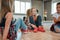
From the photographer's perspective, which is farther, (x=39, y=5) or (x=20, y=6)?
(x=39, y=5)

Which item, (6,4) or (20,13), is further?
(20,13)

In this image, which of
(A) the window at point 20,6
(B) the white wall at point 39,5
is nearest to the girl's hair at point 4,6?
(A) the window at point 20,6

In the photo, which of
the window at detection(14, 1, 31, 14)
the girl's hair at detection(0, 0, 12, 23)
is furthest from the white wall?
the girl's hair at detection(0, 0, 12, 23)

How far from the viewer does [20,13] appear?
5227mm

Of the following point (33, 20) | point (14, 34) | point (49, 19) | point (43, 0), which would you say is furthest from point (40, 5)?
point (14, 34)

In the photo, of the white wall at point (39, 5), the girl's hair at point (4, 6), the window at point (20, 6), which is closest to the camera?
the girl's hair at point (4, 6)

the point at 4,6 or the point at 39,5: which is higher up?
the point at 39,5

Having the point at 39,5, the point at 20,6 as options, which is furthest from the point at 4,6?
the point at 39,5

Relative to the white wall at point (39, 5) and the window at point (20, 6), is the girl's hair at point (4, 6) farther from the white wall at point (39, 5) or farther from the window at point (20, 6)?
the white wall at point (39, 5)

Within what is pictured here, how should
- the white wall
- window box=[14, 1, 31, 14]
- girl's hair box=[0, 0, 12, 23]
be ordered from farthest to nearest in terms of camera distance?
the white wall
window box=[14, 1, 31, 14]
girl's hair box=[0, 0, 12, 23]

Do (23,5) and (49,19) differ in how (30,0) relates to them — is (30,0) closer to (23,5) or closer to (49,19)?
(23,5)

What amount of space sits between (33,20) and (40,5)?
8.37ft

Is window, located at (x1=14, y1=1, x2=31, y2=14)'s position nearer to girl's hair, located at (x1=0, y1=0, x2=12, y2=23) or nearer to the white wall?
the white wall

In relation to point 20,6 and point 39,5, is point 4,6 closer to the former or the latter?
point 20,6
